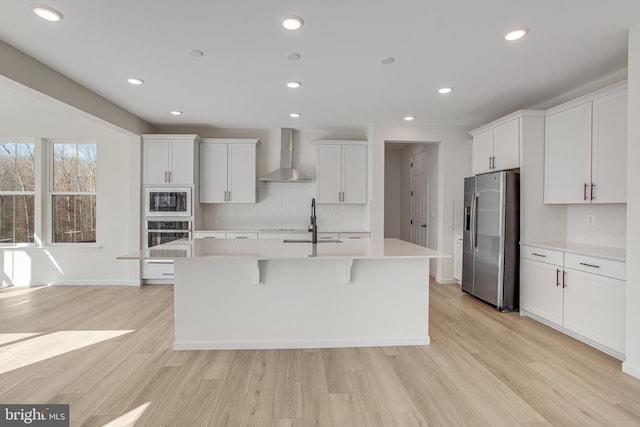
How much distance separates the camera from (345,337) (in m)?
2.88

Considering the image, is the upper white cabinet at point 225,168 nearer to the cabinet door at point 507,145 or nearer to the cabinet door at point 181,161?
the cabinet door at point 181,161

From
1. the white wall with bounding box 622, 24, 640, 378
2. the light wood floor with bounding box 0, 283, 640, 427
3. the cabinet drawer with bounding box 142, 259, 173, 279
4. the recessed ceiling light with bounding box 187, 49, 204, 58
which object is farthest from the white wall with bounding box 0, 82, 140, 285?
the white wall with bounding box 622, 24, 640, 378

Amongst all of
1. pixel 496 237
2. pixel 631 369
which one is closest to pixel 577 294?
pixel 631 369

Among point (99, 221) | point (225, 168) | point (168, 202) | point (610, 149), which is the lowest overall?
point (99, 221)

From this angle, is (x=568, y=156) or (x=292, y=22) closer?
(x=292, y=22)

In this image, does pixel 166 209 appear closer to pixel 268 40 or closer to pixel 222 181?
pixel 222 181

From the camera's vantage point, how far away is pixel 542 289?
3.48 m

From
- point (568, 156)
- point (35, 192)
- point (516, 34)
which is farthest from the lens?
point (35, 192)

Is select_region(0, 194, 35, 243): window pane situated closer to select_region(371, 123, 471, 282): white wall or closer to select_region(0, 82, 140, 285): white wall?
select_region(0, 82, 140, 285): white wall

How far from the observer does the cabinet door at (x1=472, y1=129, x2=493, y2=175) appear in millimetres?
4332

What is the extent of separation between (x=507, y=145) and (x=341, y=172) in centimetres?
239

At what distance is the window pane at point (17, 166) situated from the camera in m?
5.07

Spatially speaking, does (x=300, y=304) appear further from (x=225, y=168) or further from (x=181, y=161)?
(x=181, y=161)

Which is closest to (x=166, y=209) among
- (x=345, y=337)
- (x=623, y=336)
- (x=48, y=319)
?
(x=48, y=319)
